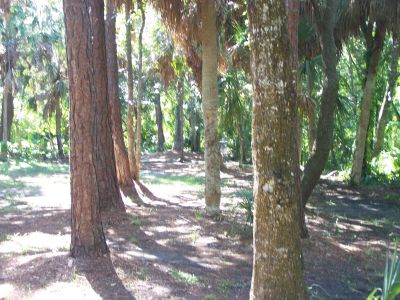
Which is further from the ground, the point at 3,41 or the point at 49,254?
the point at 3,41

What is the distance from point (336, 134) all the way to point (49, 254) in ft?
59.0

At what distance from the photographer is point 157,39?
1895 centimetres

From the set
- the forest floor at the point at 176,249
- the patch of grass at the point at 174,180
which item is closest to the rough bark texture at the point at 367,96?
the forest floor at the point at 176,249

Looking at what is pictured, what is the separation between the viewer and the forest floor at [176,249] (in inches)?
252

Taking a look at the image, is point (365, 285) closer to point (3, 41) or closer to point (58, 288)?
point (58, 288)

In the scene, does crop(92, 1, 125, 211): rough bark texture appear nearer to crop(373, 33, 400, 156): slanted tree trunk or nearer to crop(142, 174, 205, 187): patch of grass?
crop(142, 174, 205, 187): patch of grass

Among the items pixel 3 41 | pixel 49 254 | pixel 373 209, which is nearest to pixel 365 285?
pixel 49 254

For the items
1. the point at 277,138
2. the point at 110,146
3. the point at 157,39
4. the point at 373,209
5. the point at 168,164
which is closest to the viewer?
the point at 277,138

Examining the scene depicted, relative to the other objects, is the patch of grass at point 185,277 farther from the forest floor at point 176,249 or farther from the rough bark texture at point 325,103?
the rough bark texture at point 325,103

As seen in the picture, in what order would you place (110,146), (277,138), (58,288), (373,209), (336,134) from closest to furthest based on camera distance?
1. (277,138)
2. (58,288)
3. (110,146)
4. (373,209)
5. (336,134)

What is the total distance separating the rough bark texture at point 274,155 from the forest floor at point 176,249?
190 cm

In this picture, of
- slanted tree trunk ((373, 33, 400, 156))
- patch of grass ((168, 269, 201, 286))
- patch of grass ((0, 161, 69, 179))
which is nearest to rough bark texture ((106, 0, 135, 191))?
patch of grass ((168, 269, 201, 286))

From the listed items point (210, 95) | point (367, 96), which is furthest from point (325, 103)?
point (367, 96)

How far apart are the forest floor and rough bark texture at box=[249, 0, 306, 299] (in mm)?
1903
